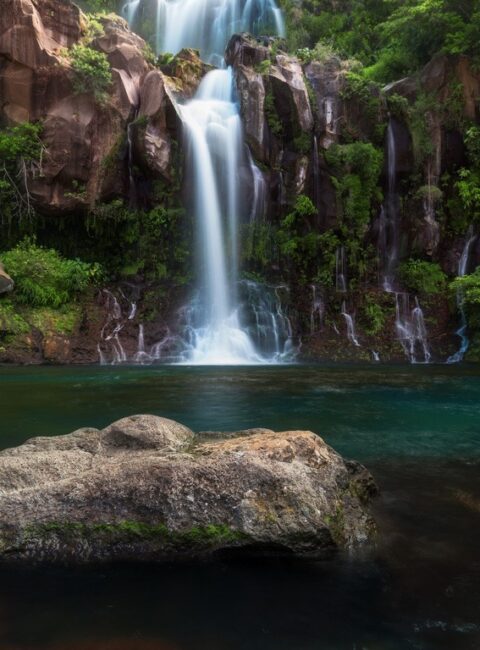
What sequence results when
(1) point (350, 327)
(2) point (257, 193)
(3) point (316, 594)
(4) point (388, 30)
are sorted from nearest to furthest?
(3) point (316, 594) < (1) point (350, 327) < (2) point (257, 193) < (4) point (388, 30)

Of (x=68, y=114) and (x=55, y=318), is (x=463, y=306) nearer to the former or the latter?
(x=55, y=318)

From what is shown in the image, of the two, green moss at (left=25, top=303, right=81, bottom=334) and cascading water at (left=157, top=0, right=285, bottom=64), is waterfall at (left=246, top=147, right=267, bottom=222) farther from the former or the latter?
cascading water at (left=157, top=0, right=285, bottom=64)

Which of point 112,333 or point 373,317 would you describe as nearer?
point 112,333

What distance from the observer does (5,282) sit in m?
17.0

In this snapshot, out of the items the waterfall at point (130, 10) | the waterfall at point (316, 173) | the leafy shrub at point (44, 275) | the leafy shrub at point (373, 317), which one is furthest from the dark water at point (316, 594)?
the waterfall at point (130, 10)

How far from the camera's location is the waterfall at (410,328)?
18094 millimetres

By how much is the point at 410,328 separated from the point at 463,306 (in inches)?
77.7

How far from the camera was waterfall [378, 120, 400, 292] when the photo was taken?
21.0 meters

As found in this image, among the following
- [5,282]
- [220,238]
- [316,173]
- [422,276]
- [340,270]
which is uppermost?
[316,173]

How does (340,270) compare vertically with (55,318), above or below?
above

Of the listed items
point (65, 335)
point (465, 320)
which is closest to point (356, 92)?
point (465, 320)

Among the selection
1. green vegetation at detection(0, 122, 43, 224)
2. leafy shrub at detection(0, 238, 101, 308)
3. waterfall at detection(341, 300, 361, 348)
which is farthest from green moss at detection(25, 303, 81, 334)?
waterfall at detection(341, 300, 361, 348)

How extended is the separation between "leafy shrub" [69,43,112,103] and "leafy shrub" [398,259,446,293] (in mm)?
13400

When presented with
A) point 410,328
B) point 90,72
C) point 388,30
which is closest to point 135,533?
point 410,328
